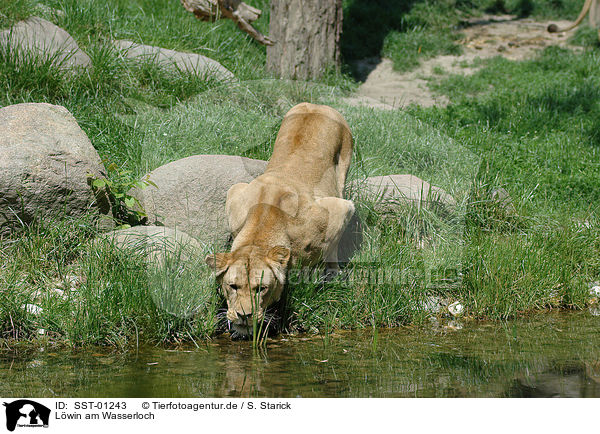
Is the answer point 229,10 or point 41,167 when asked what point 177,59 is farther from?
point 41,167

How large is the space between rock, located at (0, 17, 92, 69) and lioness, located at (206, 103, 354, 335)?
14.8 ft

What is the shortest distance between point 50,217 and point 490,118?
766 cm

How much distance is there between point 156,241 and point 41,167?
1.46m

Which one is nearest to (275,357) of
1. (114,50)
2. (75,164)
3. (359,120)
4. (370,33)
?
(75,164)

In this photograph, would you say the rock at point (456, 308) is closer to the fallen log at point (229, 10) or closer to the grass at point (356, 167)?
the grass at point (356, 167)

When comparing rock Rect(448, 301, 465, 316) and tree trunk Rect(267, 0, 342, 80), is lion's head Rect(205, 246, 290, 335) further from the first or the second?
tree trunk Rect(267, 0, 342, 80)

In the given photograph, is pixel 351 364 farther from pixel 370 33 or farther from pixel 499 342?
pixel 370 33

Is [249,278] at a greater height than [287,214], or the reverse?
[287,214]

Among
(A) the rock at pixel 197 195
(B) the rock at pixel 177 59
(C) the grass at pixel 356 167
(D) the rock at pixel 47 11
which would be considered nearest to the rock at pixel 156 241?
(C) the grass at pixel 356 167

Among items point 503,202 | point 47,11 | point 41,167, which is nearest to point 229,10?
point 47,11

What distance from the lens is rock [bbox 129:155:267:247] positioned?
7.58m

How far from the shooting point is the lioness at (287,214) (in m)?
5.79
